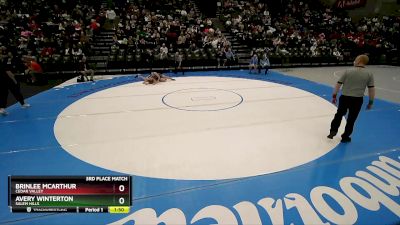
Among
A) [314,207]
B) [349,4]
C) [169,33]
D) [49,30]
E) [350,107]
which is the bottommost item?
[314,207]

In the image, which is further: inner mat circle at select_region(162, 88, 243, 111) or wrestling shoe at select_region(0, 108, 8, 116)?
inner mat circle at select_region(162, 88, 243, 111)

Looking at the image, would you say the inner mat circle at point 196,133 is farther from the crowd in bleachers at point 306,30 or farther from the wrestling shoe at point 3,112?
the crowd in bleachers at point 306,30

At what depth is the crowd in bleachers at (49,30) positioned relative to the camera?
11.1 meters

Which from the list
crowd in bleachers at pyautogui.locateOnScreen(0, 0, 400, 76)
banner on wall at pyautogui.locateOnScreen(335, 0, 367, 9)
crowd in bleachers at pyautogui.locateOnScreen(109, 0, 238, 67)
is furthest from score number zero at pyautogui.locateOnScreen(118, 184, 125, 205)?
banner on wall at pyautogui.locateOnScreen(335, 0, 367, 9)

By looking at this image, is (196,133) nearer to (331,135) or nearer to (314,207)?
(331,135)

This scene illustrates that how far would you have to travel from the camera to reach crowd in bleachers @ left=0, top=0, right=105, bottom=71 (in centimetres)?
1112

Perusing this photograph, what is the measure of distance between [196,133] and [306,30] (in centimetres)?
1524

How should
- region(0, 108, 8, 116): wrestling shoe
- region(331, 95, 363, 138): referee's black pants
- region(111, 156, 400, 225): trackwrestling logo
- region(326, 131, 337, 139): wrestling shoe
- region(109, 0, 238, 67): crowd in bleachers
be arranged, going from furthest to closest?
region(109, 0, 238, 67): crowd in bleachers < region(0, 108, 8, 116): wrestling shoe < region(326, 131, 337, 139): wrestling shoe < region(331, 95, 363, 138): referee's black pants < region(111, 156, 400, 225): trackwrestling logo

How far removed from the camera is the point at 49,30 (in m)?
12.9

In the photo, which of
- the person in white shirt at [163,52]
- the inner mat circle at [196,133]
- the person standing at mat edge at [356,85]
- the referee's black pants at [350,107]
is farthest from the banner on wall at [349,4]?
the referee's black pants at [350,107]

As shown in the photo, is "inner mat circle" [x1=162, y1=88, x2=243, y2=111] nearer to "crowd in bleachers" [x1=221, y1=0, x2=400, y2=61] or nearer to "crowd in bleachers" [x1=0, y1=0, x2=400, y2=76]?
"crowd in bleachers" [x1=0, y1=0, x2=400, y2=76]
